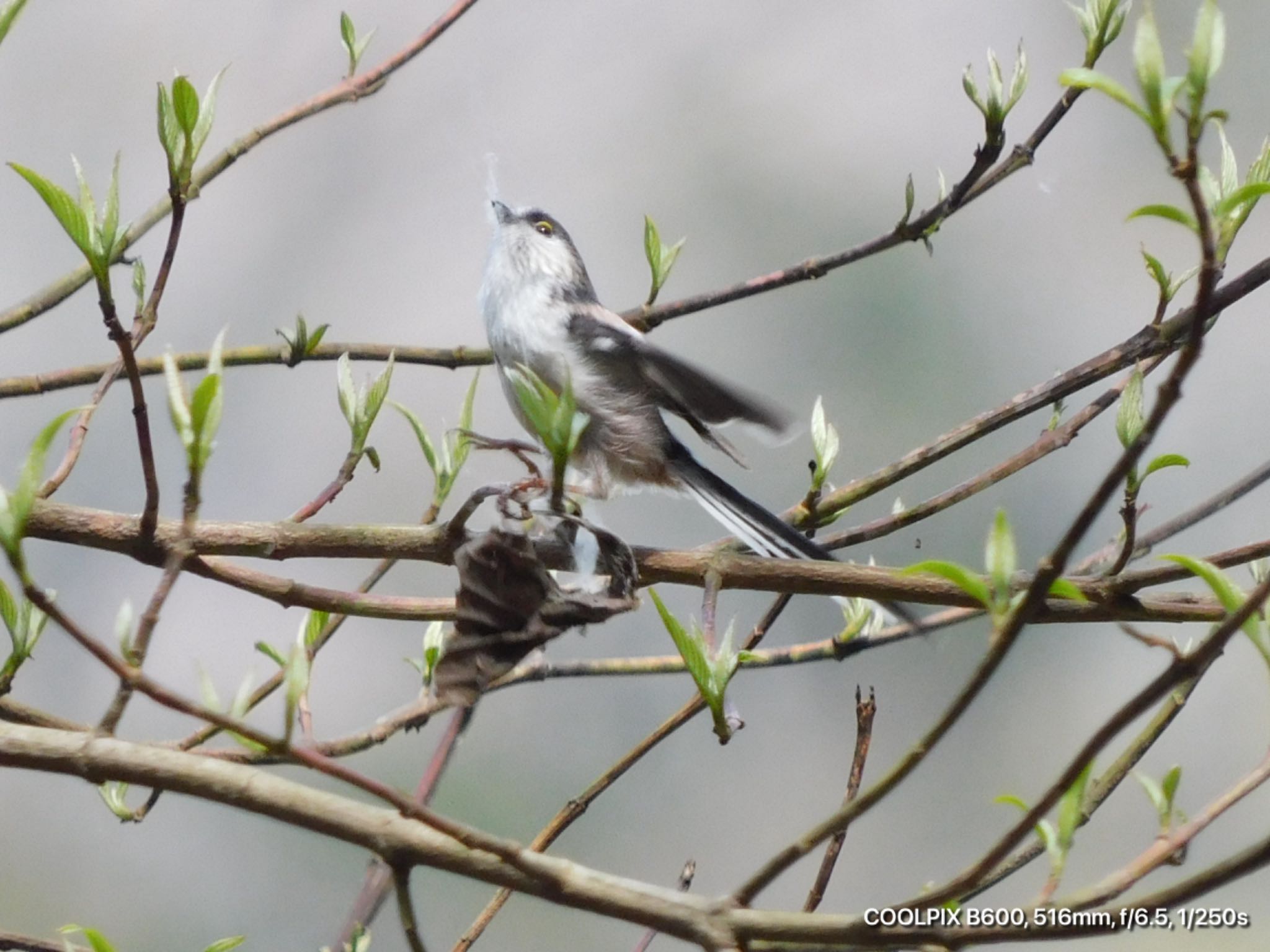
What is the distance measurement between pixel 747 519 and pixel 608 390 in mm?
161

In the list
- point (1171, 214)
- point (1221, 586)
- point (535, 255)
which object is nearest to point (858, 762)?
point (1221, 586)

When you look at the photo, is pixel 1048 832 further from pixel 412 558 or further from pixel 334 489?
pixel 334 489

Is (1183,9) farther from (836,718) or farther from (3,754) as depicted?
(3,754)

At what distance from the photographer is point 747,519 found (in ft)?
2.28

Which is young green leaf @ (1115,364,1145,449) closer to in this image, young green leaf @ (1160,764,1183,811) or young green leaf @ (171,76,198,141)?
young green leaf @ (1160,764,1183,811)

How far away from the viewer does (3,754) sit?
36 cm

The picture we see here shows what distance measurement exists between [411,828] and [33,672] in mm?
1034

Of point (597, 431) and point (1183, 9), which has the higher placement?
point (1183, 9)

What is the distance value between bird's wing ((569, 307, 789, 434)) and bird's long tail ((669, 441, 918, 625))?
1.3 inches

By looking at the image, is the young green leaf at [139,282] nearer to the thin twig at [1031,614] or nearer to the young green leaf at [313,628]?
the young green leaf at [313,628]

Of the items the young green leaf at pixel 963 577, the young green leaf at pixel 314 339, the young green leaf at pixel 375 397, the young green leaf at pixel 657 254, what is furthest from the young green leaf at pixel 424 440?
the young green leaf at pixel 963 577

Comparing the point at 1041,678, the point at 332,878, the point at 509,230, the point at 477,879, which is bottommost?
the point at 477,879

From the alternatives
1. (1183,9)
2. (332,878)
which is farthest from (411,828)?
(1183,9)

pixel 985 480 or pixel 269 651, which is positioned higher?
pixel 985 480
